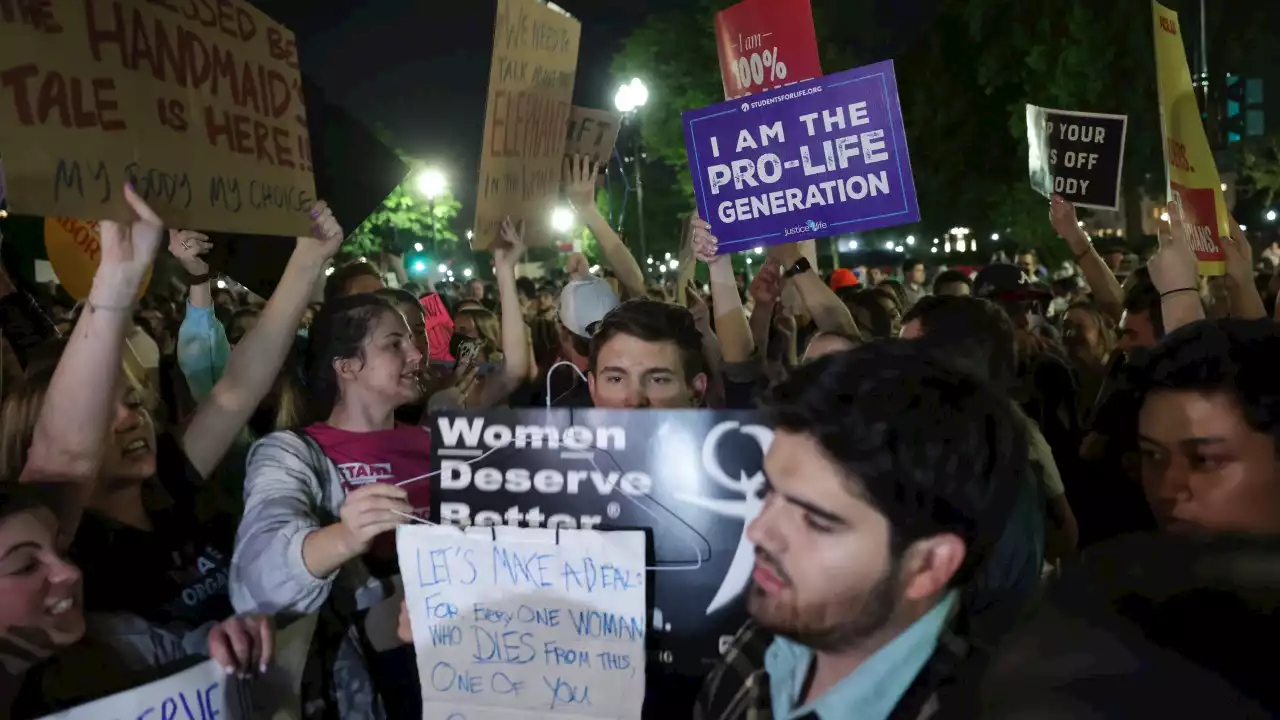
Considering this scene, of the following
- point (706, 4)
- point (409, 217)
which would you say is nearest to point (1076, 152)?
point (706, 4)

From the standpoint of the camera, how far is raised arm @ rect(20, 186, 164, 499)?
2408 millimetres

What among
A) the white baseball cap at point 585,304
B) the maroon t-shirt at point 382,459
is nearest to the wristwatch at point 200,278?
the maroon t-shirt at point 382,459

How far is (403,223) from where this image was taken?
1927 inches

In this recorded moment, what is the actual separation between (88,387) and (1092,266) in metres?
5.68

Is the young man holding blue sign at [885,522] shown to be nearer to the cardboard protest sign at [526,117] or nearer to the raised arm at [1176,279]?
the cardboard protest sign at [526,117]

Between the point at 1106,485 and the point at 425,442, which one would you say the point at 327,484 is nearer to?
the point at 425,442

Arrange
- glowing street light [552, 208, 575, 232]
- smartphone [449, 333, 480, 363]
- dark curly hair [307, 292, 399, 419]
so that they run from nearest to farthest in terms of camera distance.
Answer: dark curly hair [307, 292, 399, 419], smartphone [449, 333, 480, 363], glowing street light [552, 208, 575, 232]

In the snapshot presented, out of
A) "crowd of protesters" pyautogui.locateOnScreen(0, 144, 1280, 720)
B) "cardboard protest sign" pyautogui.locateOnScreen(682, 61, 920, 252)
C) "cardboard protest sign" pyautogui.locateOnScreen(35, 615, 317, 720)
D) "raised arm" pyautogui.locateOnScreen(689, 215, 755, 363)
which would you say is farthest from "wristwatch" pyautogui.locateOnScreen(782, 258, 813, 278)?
"cardboard protest sign" pyautogui.locateOnScreen(35, 615, 317, 720)

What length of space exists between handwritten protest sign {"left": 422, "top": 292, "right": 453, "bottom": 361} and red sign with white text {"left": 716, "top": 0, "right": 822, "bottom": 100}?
10.0 ft

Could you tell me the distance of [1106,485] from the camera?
11.5ft

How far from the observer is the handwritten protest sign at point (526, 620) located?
238 centimetres

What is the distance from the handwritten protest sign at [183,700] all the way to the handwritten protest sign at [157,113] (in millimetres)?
Answer: 1136

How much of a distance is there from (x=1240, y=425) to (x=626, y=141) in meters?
18.9

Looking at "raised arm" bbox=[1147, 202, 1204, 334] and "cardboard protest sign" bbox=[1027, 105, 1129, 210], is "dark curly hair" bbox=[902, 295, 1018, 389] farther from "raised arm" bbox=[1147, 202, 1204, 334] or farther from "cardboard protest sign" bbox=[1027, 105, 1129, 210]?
"cardboard protest sign" bbox=[1027, 105, 1129, 210]
